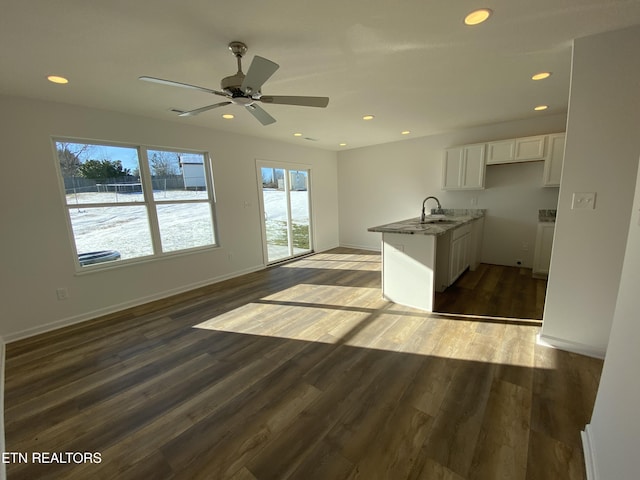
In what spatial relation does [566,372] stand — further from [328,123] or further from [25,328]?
[25,328]

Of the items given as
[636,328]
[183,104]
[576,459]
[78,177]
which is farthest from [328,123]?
[576,459]

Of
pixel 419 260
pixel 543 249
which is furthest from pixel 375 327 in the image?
pixel 543 249

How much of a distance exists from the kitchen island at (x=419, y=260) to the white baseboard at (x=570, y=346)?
0.99 meters

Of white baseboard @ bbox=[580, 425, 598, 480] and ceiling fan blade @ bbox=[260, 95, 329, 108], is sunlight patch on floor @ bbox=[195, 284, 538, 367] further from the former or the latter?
ceiling fan blade @ bbox=[260, 95, 329, 108]

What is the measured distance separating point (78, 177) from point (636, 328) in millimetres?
4674

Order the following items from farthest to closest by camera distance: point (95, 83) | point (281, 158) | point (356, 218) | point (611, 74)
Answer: point (356, 218)
point (281, 158)
point (95, 83)
point (611, 74)

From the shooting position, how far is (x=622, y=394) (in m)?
1.07

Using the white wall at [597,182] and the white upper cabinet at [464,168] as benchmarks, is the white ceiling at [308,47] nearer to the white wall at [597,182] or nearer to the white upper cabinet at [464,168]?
the white wall at [597,182]

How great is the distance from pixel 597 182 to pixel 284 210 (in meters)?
4.56

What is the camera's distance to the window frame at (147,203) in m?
3.02

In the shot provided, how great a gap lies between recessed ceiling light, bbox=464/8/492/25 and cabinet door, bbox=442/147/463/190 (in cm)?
322

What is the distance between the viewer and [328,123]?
3986mm

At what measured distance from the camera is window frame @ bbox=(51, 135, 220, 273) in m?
3.02

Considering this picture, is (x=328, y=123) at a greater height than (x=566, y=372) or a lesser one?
greater
